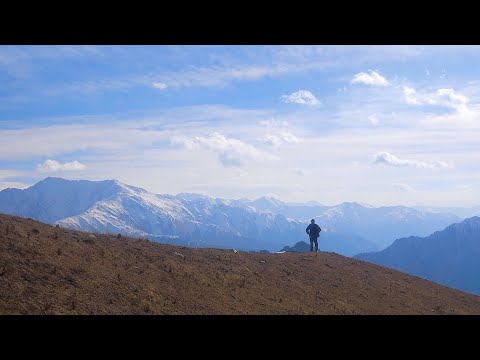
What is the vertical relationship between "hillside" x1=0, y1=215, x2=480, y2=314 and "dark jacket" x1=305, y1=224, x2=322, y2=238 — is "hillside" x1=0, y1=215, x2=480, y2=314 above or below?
below

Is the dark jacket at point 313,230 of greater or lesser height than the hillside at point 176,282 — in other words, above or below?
above

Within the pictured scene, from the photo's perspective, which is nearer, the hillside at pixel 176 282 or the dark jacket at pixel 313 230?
the hillside at pixel 176 282

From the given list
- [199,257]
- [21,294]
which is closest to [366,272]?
→ [199,257]

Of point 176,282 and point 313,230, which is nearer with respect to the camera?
point 176,282

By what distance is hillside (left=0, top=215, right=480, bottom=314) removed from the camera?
48.2 feet

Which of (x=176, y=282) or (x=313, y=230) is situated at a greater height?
(x=313, y=230)

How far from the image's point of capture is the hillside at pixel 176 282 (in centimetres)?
1468

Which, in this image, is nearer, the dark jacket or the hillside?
the hillside

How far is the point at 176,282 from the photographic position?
64.9 ft
